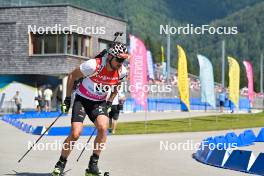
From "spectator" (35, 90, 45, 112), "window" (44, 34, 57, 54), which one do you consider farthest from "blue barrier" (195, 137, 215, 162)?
"window" (44, 34, 57, 54)

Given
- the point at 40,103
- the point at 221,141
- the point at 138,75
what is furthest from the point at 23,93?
the point at 221,141

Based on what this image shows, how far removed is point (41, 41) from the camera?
49.8m

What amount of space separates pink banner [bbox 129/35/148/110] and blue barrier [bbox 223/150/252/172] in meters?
15.3

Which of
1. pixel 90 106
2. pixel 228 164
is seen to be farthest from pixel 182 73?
pixel 90 106

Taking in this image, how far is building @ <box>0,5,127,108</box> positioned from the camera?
4909 cm

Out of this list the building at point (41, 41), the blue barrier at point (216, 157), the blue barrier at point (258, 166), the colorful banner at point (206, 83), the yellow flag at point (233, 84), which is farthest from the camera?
the building at point (41, 41)

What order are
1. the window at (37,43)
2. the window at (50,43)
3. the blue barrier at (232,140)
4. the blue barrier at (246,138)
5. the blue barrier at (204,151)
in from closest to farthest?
the blue barrier at (204,151) → the blue barrier at (232,140) → the blue barrier at (246,138) → the window at (50,43) → the window at (37,43)

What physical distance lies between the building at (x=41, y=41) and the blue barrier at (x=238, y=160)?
38001mm

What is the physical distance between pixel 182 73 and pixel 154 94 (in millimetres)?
30309

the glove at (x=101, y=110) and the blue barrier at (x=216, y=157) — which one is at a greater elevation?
the glove at (x=101, y=110)

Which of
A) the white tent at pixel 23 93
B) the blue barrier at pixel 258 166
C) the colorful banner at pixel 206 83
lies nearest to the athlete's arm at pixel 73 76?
the blue barrier at pixel 258 166

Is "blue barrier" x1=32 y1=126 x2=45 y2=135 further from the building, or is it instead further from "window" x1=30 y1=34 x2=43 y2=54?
"window" x1=30 y1=34 x2=43 y2=54

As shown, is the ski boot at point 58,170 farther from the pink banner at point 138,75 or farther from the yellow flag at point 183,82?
the yellow flag at point 183,82

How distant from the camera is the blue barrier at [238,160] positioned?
A: 10.7m
